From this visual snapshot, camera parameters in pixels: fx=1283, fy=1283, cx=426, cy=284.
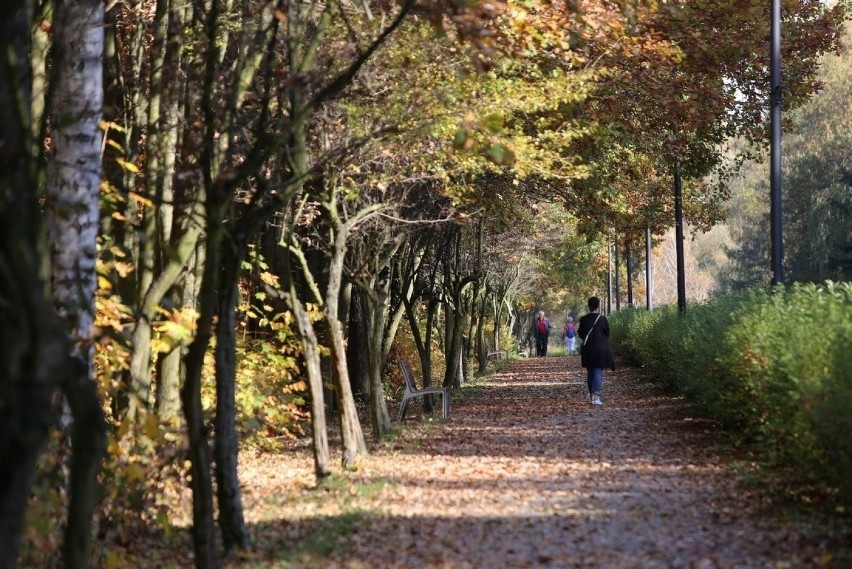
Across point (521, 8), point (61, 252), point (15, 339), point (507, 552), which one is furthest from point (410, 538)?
point (521, 8)

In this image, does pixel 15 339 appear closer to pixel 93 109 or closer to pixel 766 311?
pixel 93 109

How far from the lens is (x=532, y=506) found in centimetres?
1073

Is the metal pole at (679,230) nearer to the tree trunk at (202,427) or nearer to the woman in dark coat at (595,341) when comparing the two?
the woman in dark coat at (595,341)

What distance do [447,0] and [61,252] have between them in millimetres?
3334

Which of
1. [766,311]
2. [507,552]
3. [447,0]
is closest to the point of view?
[447,0]

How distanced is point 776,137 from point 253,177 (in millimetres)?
7701

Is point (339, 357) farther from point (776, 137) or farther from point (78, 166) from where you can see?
point (776, 137)

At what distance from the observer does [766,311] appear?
1460 centimetres

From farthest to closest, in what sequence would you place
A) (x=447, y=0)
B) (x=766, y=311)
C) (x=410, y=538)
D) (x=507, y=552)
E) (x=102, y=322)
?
(x=766, y=311) < (x=102, y=322) < (x=410, y=538) < (x=507, y=552) < (x=447, y=0)

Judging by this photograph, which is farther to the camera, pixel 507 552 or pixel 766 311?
pixel 766 311

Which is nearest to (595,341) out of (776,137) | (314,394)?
(776,137)

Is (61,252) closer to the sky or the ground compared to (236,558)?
closer to the sky

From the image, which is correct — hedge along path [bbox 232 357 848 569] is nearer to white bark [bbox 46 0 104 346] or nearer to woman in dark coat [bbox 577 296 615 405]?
white bark [bbox 46 0 104 346]

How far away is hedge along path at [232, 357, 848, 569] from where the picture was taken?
27.8 ft
